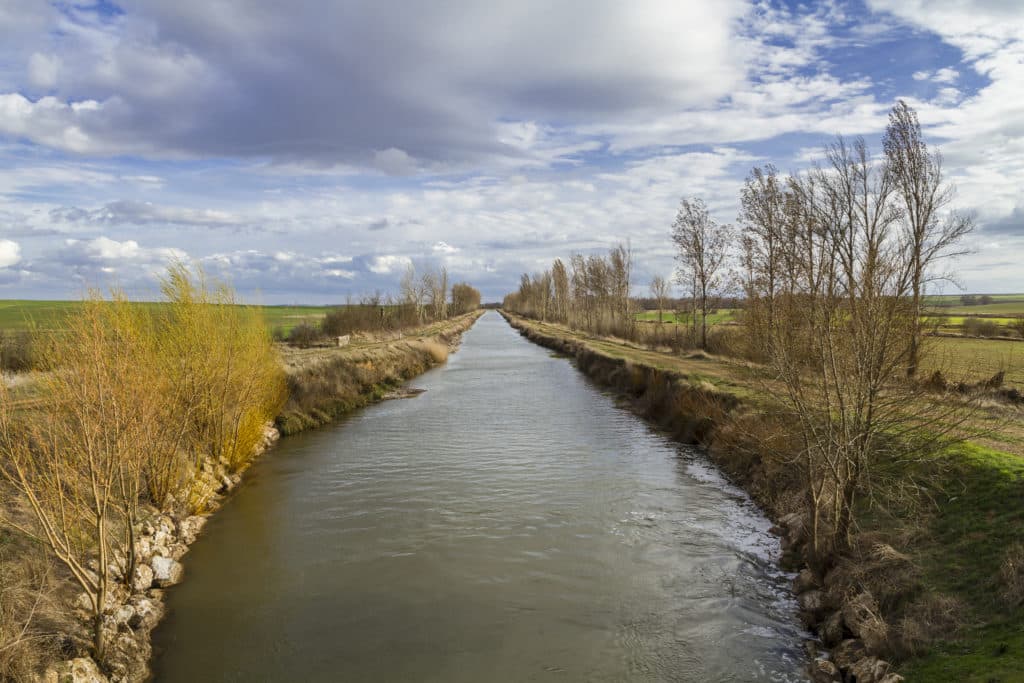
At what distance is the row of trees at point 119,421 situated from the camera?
7906 millimetres

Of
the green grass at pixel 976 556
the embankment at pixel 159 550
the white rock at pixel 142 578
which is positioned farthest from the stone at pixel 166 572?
the green grass at pixel 976 556

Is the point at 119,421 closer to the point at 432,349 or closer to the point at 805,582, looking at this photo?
the point at 805,582

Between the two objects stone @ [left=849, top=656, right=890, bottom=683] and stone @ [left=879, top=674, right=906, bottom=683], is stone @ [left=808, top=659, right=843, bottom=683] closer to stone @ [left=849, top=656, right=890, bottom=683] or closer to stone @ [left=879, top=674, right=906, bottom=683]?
stone @ [left=849, top=656, right=890, bottom=683]

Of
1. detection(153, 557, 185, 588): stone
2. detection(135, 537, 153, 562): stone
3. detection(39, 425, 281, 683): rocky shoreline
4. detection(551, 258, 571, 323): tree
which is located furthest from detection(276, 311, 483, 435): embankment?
detection(551, 258, 571, 323): tree

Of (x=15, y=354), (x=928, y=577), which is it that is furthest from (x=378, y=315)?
(x=928, y=577)

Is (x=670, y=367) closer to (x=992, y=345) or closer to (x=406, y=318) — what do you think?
(x=992, y=345)

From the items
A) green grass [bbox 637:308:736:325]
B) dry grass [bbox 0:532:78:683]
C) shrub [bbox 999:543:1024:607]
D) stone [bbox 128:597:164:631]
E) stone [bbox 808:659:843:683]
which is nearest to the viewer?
dry grass [bbox 0:532:78:683]

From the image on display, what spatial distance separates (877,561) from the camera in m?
8.59

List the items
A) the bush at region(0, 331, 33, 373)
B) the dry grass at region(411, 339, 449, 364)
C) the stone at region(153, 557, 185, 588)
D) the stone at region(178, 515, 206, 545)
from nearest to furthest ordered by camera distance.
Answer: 1. the stone at region(153, 557, 185, 588)
2. the stone at region(178, 515, 206, 545)
3. the bush at region(0, 331, 33, 373)
4. the dry grass at region(411, 339, 449, 364)

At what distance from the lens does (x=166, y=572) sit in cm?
1035

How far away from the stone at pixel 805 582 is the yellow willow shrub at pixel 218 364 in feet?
40.3

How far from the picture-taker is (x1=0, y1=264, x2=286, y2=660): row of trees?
7906 mm

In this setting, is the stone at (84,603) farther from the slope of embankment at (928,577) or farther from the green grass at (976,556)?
the green grass at (976,556)

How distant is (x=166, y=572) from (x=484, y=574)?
561 centimetres
